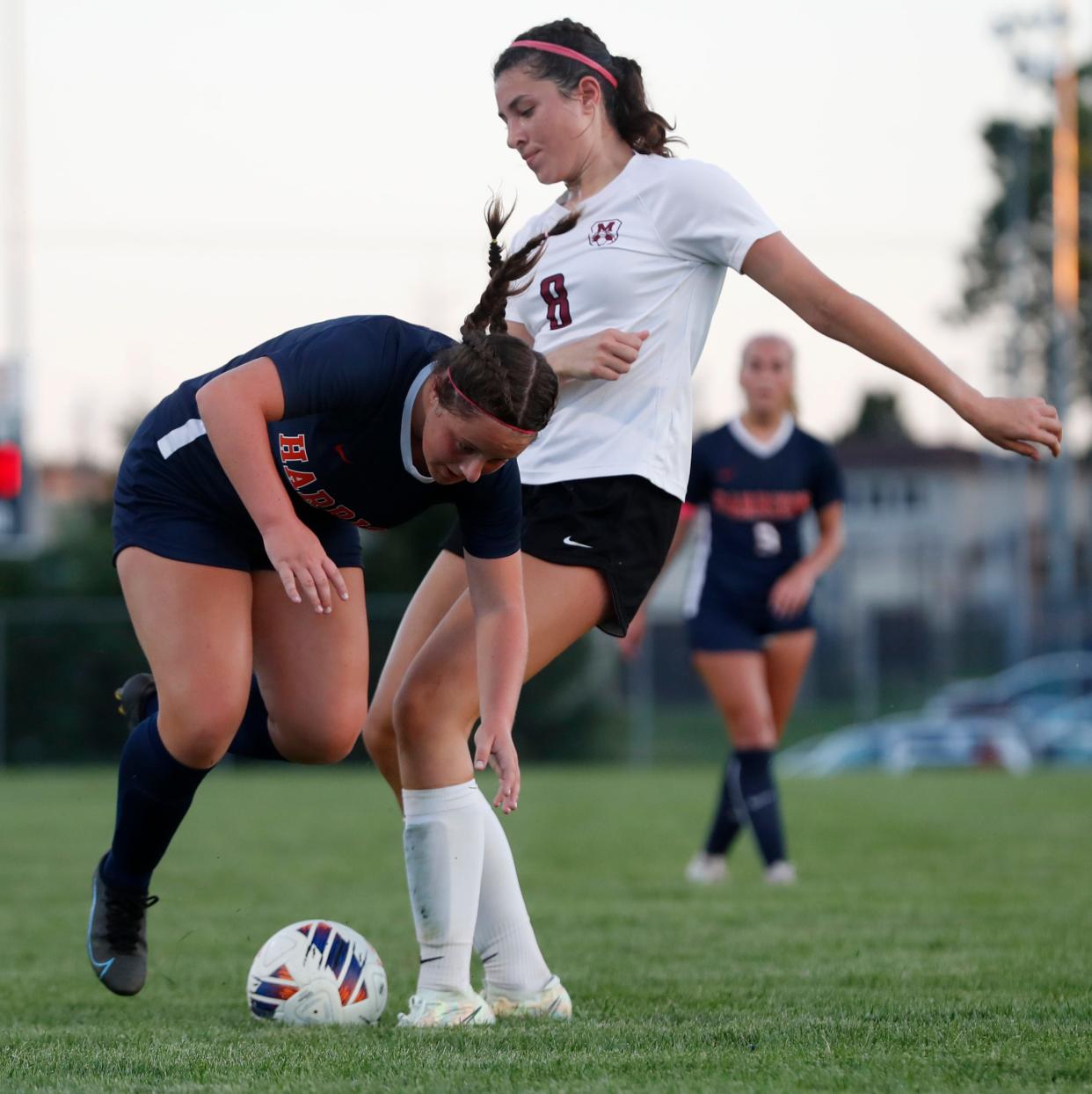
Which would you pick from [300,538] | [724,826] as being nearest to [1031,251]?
[724,826]

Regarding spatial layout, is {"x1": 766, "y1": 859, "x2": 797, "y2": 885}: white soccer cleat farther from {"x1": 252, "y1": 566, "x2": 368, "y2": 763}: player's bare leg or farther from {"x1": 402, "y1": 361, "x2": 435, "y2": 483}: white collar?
{"x1": 402, "y1": 361, "x2": 435, "y2": 483}: white collar

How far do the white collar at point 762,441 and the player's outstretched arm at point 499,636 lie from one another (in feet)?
13.3

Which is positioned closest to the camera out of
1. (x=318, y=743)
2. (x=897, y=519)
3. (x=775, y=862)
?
(x=318, y=743)

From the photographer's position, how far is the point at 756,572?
7.72 m

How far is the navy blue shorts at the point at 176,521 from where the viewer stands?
4062 mm

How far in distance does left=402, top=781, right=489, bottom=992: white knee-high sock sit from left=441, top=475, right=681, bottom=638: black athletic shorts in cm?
58

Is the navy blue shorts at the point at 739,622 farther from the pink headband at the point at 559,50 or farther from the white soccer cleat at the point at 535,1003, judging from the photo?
the pink headband at the point at 559,50

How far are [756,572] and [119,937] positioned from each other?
13.3ft

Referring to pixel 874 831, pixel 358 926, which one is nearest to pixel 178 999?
pixel 358 926

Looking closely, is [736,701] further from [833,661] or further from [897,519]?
[897,519]

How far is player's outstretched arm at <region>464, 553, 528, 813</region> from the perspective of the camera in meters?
3.78

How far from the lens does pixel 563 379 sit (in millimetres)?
4086

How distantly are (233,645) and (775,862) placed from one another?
3.94 m

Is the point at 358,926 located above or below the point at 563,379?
below
